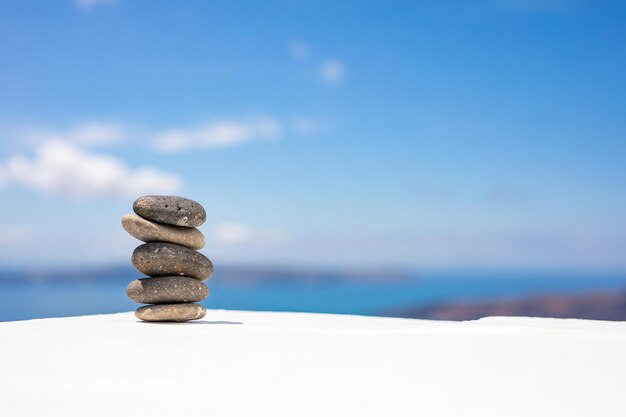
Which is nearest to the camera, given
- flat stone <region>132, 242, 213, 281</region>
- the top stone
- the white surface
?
the white surface

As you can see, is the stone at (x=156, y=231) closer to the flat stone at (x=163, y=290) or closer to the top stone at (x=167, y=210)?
the top stone at (x=167, y=210)

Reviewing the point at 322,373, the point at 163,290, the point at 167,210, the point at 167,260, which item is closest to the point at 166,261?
the point at 167,260

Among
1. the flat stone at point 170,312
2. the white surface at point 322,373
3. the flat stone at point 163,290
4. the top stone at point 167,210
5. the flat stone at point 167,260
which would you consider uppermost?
the top stone at point 167,210

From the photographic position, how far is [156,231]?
14773mm

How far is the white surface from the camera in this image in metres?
8.51

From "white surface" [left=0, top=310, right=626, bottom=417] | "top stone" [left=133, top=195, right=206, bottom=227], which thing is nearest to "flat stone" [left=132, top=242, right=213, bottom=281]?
"top stone" [left=133, top=195, right=206, bottom=227]

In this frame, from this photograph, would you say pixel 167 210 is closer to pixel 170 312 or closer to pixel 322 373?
pixel 170 312

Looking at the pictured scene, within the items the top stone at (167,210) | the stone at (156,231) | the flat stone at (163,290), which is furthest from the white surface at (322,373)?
the top stone at (167,210)

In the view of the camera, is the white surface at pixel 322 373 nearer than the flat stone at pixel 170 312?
Yes

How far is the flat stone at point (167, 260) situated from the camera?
14.6 meters

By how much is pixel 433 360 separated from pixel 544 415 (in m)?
2.00

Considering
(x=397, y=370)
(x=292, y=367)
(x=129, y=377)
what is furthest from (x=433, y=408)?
(x=129, y=377)

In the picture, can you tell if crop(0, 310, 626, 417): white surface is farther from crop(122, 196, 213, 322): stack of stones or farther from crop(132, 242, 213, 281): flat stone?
crop(132, 242, 213, 281): flat stone

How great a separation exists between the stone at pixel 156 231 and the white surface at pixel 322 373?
109 inches
